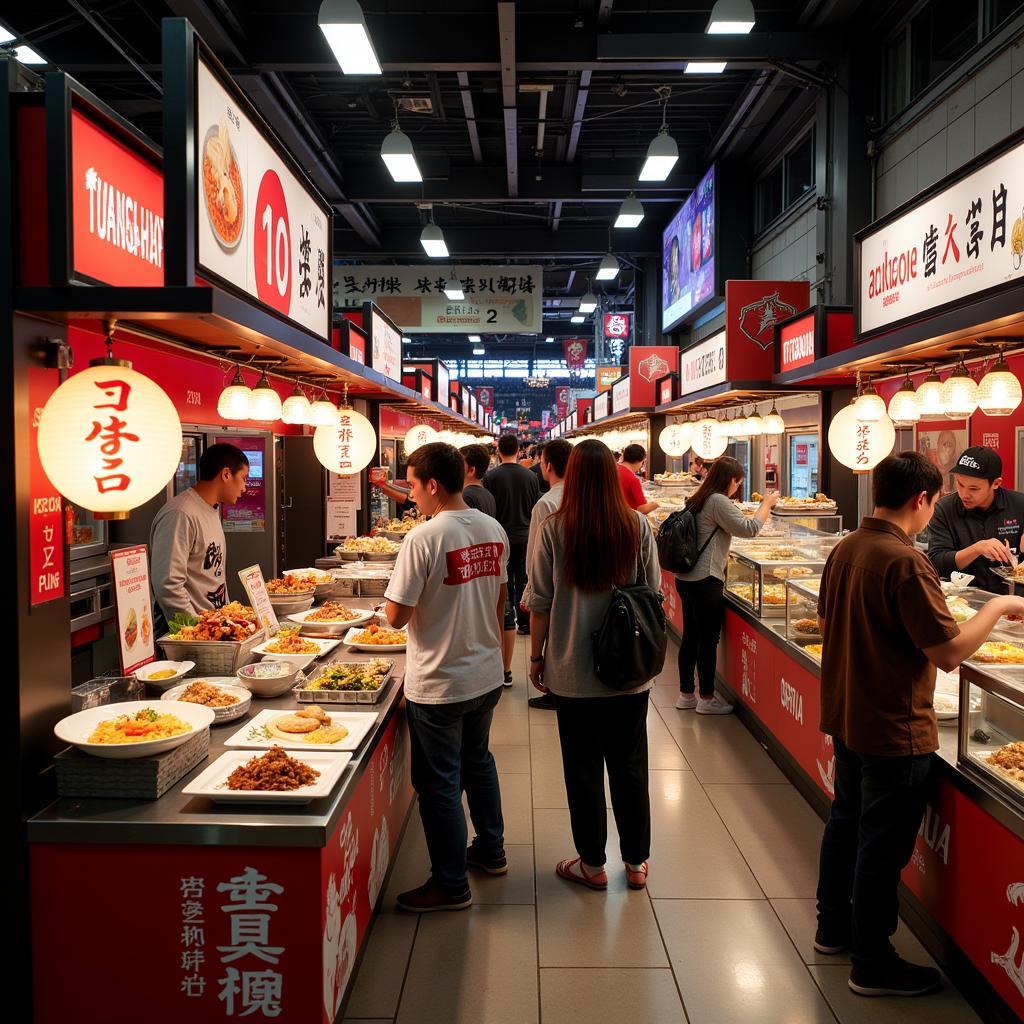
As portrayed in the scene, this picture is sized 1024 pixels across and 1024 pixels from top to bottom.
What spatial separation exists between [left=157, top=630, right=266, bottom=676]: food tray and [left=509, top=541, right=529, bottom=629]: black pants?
433 cm

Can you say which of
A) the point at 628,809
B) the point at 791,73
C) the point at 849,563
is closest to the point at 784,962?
the point at 628,809

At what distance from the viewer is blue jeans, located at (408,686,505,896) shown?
3594mm

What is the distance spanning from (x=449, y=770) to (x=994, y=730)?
229 centimetres

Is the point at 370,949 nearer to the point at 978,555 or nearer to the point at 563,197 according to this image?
the point at 978,555

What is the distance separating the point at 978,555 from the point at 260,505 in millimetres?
→ 6925

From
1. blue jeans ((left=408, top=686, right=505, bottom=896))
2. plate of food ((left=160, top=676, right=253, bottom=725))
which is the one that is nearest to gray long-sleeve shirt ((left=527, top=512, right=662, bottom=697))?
blue jeans ((left=408, top=686, right=505, bottom=896))

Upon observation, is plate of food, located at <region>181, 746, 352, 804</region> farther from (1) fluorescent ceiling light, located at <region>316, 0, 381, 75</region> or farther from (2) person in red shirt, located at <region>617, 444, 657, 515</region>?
(1) fluorescent ceiling light, located at <region>316, 0, 381, 75</region>

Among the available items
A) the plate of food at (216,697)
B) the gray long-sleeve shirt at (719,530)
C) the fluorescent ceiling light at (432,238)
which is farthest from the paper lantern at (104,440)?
the fluorescent ceiling light at (432,238)

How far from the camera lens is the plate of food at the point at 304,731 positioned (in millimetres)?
3094

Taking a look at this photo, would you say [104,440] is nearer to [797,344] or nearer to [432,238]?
[797,344]

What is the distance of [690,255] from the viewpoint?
16453 millimetres

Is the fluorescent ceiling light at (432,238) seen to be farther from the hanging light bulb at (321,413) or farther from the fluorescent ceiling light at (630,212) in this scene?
the hanging light bulb at (321,413)

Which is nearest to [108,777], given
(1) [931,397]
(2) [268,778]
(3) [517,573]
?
(2) [268,778]

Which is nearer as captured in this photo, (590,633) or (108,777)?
(108,777)
